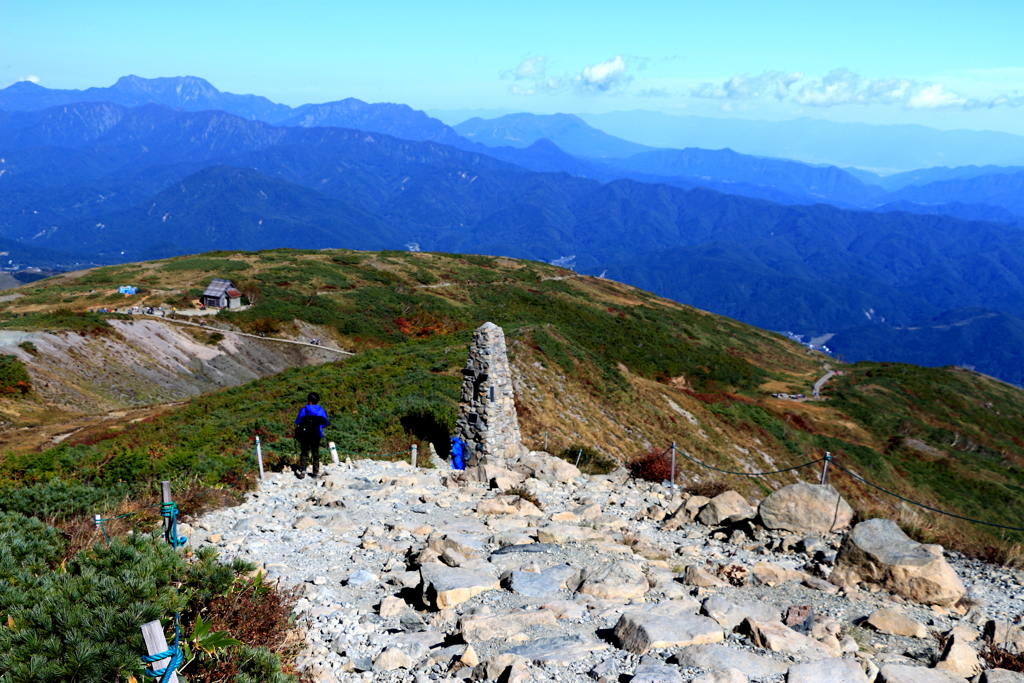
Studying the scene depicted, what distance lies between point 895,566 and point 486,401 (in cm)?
1005

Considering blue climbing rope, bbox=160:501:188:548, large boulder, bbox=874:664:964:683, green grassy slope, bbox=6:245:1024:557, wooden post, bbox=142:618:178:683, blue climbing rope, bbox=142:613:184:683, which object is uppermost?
wooden post, bbox=142:618:178:683

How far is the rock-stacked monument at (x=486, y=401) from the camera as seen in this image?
1641 cm

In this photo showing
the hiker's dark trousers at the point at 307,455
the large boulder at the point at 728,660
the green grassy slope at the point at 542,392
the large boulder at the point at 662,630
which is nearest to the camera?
the large boulder at the point at 728,660

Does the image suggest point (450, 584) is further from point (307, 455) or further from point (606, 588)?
point (307, 455)

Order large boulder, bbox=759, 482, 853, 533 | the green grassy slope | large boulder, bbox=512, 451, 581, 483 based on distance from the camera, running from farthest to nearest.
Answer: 1. the green grassy slope
2. large boulder, bbox=512, 451, 581, 483
3. large boulder, bbox=759, 482, 853, 533

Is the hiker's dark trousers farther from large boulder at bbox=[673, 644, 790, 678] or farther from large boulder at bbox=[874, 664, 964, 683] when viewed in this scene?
large boulder at bbox=[874, 664, 964, 683]

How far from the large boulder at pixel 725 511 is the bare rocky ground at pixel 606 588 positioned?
1.2 inches

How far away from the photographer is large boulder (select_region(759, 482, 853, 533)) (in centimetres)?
1193

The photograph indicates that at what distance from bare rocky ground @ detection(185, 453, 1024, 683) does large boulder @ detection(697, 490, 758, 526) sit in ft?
0.10

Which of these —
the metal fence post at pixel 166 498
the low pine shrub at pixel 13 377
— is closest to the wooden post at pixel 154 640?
the metal fence post at pixel 166 498

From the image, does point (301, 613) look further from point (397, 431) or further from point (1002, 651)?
point (397, 431)

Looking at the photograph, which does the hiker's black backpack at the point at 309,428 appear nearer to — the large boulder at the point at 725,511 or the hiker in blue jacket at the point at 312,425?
the hiker in blue jacket at the point at 312,425

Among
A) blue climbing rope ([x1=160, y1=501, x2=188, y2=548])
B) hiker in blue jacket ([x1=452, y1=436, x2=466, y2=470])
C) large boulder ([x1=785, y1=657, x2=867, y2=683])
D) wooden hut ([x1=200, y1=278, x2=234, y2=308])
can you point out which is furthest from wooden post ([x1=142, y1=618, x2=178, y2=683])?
wooden hut ([x1=200, y1=278, x2=234, y2=308])

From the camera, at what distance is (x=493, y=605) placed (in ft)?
26.8
